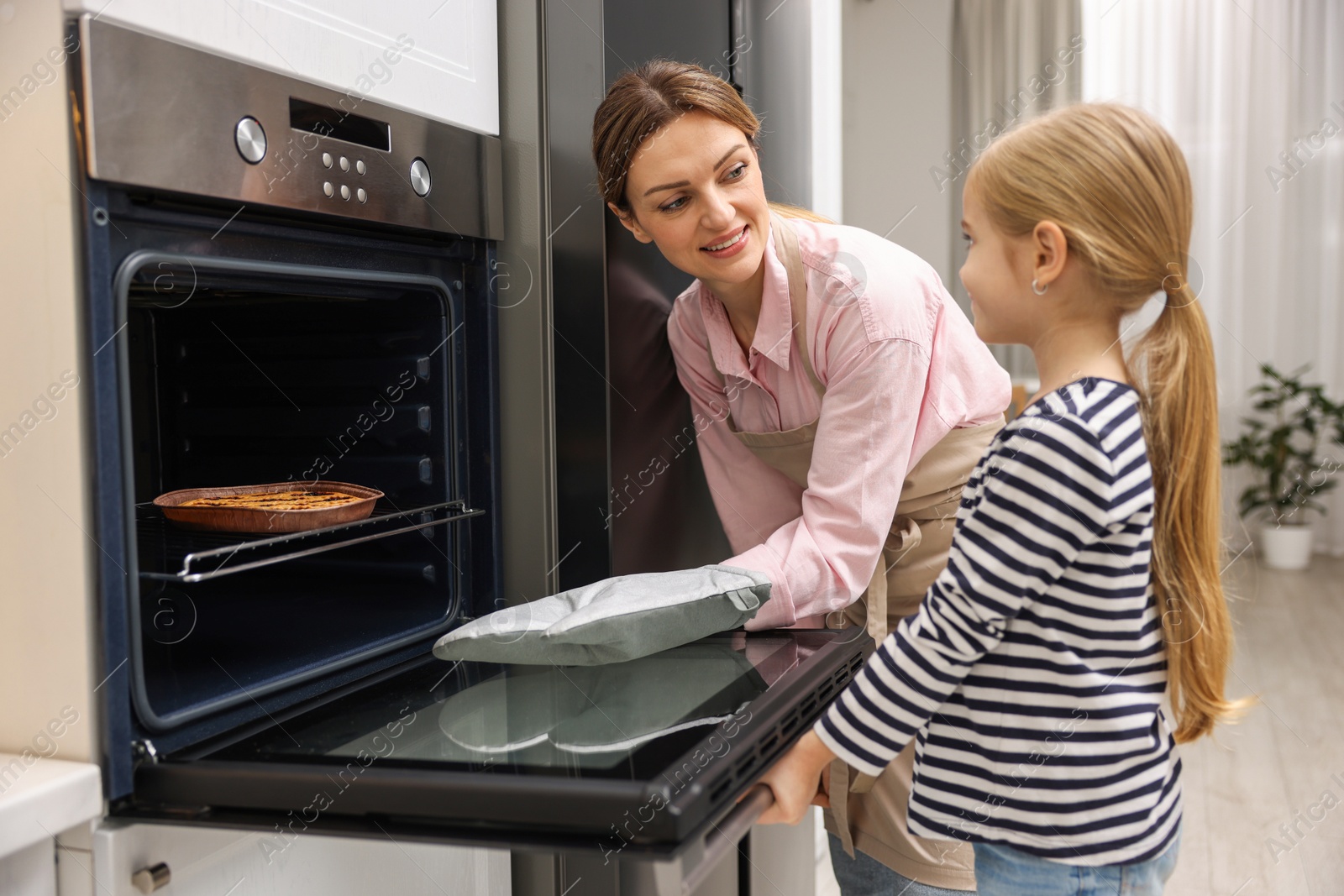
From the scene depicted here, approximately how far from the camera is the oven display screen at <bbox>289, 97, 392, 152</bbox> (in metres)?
0.88

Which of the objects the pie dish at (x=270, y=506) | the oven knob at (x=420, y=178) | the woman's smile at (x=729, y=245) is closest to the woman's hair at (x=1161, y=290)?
the woman's smile at (x=729, y=245)

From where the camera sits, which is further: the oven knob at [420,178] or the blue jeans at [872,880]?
the blue jeans at [872,880]

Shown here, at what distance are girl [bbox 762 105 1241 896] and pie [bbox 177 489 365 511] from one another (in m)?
0.51

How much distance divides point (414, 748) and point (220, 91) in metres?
0.54

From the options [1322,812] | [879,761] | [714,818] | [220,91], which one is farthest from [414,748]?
[1322,812]

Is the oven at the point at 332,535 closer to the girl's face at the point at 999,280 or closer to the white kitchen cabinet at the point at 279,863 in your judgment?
the white kitchen cabinet at the point at 279,863

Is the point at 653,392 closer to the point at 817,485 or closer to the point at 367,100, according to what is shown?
the point at 817,485

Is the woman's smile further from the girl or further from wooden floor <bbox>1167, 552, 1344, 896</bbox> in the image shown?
wooden floor <bbox>1167, 552, 1344, 896</bbox>

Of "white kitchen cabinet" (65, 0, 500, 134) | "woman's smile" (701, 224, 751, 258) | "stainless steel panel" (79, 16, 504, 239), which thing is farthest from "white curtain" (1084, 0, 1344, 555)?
"stainless steel panel" (79, 16, 504, 239)

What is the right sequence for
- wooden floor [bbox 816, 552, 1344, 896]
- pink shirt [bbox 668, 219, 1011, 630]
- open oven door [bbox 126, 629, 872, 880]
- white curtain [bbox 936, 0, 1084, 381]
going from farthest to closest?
white curtain [bbox 936, 0, 1084, 381] < wooden floor [bbox 816, 552, 1344, 896] < pink shirt [bbox 668, 219, 1011, 630] < open oven door [bbox 126, 629, 872, 880]

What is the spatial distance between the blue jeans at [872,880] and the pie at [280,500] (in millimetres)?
851

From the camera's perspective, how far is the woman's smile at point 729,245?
47.8 inches

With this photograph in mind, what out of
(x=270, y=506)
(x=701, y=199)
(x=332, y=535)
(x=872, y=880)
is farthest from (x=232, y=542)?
(x=872, y=880)

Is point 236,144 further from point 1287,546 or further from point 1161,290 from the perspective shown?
point 1287,546
